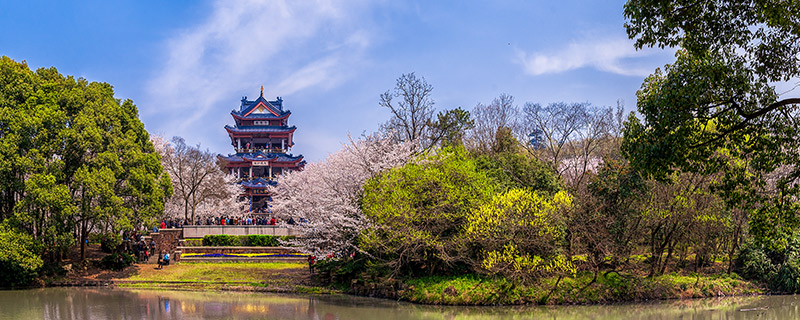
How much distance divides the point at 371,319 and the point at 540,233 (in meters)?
6.82

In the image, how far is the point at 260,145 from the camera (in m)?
69.1

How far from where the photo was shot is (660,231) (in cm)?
2667

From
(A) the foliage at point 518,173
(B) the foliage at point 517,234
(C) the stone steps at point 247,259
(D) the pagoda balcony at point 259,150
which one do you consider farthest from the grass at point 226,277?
(D) the pagoda balcony at point 259,150

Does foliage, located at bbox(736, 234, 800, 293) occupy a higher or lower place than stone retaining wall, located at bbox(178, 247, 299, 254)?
lower

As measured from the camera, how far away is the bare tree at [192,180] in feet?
148

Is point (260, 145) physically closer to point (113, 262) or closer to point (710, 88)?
point (113, 262)

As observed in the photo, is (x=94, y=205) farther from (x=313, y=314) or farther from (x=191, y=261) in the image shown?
(x=313, y=314)

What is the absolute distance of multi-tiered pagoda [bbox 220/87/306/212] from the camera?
63.9 meters

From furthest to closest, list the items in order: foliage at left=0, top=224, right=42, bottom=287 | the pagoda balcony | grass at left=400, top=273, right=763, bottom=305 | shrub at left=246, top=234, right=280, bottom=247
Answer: the pagoda balcony
shrub at left=246, top=234, right=280, bottom=247
foliage at left=0, top=224, right=42, bottom=287
grass at left=400, top=273, right=763, bottom=305

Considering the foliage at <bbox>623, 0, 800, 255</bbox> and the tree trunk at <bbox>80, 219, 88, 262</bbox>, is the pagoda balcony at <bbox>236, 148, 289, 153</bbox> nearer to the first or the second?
the tree trunk at <bbox>80, 219, 88, 262</bbox>

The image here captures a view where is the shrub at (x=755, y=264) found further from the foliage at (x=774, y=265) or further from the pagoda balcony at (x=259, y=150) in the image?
the pagoda balcony at (x=259, y=150)

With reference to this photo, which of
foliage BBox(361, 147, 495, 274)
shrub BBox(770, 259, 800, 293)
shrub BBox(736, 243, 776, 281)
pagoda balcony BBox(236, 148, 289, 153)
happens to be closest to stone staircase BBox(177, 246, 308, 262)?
foliage BBox(361, 147, 495, 274)

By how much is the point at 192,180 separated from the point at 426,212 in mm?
27071

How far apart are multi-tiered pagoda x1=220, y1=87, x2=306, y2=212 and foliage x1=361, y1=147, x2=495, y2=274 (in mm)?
39881
